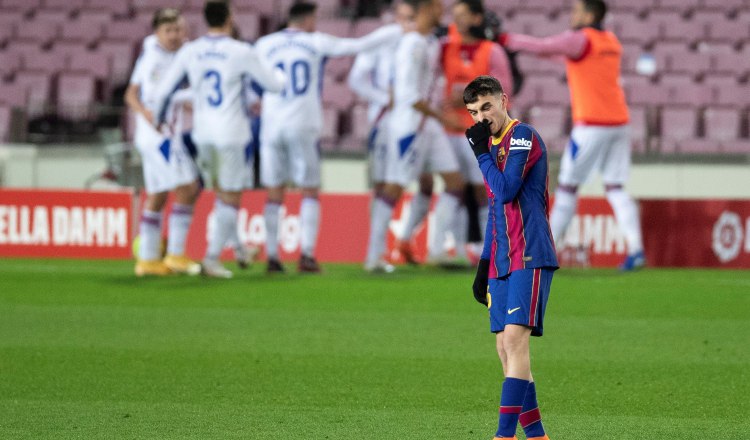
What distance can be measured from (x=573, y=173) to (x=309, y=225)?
8.44 ft

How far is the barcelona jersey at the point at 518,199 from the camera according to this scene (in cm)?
496

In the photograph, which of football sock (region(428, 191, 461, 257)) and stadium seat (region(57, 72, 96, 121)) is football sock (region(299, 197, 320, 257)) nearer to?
football sock (region(428, 191, 461, 257))

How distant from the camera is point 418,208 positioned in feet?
41.7

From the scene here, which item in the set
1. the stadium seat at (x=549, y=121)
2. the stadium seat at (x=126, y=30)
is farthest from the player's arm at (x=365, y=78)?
the stadium seat at (x=126, y=30)

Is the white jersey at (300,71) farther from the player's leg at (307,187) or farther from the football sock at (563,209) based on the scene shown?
the football sock at (563,209)

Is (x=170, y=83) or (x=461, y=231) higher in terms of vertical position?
(x=170, y=83)

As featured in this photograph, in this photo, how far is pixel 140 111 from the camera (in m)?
11.8

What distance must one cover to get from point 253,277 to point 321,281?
2.55 ft

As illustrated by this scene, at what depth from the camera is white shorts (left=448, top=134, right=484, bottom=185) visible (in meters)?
12.7

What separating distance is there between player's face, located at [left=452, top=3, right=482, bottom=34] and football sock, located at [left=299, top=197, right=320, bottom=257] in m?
2.23

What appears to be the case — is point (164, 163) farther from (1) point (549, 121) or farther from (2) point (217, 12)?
(1) point (549, 121)

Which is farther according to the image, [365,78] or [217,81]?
[365,78]

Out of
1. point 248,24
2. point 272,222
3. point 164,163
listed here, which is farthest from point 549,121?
point 164,163

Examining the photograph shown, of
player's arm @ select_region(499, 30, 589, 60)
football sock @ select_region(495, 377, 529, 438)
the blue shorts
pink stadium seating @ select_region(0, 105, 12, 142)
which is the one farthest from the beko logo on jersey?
pink stadium seating @ select_region(0, 105, 12, 142)
